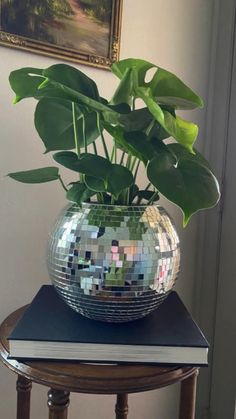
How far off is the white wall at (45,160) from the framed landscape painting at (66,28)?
0.03 m

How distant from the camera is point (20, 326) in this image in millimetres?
651

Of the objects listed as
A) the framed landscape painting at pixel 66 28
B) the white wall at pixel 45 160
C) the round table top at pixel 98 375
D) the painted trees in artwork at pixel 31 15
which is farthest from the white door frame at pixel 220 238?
the round table top at pixel 98 375

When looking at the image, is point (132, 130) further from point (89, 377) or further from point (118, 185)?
point (89, 377)

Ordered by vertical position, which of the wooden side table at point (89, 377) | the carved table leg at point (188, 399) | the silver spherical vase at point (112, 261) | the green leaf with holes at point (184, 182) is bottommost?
the carved table leg at point (188, 399)

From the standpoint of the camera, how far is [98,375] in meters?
0.58

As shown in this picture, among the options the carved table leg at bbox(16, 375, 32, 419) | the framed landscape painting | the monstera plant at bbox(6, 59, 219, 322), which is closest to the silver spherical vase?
the monstera plant at bbox(6, 59, 219, 322)

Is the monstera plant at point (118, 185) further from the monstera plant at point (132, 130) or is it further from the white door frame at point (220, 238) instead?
the white door frame at point (220, 238)

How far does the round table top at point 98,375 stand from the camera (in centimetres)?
57

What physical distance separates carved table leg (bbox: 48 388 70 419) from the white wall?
1.33 feet

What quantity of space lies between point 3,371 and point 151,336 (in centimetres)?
51

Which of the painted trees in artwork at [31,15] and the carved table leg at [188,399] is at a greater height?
the painted trees in artwork at [31,15]

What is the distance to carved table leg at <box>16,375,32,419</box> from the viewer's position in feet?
2.76

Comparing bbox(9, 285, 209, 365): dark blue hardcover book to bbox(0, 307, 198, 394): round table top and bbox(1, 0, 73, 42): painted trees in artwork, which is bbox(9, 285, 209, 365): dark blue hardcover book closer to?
bbox(0, 307, 198, 394): round table top

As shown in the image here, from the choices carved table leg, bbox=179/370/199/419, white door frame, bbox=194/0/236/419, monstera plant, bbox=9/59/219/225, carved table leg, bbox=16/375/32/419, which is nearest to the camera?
monstera plant, bbox=9/59/219/225
